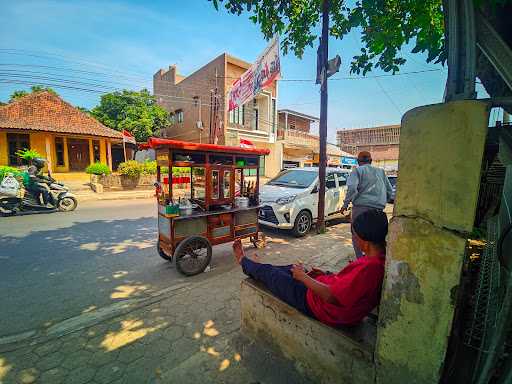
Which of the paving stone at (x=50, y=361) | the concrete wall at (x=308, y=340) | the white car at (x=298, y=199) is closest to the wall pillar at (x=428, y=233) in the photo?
the concrete wall at (x=308, y=340)

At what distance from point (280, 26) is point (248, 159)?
2455 millimetres

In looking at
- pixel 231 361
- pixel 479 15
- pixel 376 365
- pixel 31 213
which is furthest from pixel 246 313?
pixel 31 213

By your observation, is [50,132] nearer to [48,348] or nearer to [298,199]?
[298,199]

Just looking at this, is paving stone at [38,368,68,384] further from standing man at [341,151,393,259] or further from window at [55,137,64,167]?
window at [55,137,64,167]

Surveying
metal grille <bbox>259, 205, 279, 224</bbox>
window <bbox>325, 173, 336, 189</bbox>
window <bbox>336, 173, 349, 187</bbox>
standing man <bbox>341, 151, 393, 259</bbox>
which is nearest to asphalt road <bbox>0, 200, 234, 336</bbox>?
metal grille <bbox>259, 205, 279, 224</bbox>

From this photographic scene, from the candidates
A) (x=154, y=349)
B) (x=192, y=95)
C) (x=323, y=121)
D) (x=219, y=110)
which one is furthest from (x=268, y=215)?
(x=192, y=95)

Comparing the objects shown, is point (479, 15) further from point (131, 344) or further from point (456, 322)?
point (131, 344)

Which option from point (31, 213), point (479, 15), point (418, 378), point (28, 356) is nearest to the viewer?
point (479, 15)

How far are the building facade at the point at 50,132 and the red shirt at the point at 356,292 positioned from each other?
19164mm

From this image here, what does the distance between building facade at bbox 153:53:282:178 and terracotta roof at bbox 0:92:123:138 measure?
18.4ft

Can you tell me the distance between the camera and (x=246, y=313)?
2.35 m

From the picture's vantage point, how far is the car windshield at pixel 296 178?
693cm

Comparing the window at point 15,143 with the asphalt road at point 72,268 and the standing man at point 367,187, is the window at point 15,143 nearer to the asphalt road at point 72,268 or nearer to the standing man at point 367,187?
the asphalt road at point 72,268

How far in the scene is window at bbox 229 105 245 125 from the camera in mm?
19328
